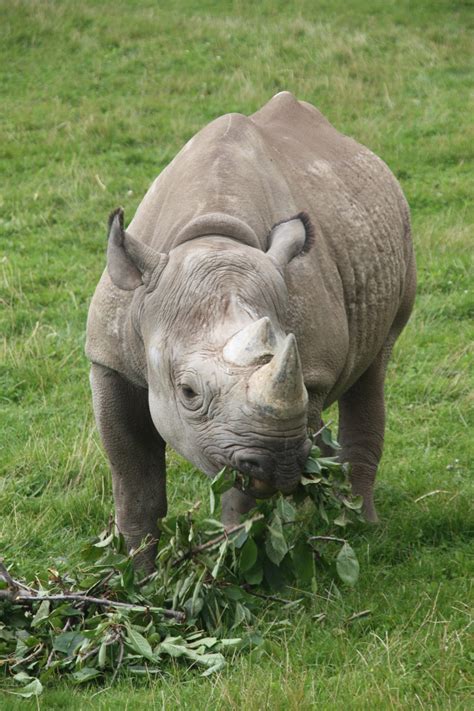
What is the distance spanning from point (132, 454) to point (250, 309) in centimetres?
147

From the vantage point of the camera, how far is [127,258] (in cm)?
509

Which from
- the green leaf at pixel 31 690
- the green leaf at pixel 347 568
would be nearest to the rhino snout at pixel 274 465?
the green leaf at pixel 347 568

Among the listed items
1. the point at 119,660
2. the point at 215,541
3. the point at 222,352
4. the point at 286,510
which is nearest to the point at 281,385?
the point at 222,352

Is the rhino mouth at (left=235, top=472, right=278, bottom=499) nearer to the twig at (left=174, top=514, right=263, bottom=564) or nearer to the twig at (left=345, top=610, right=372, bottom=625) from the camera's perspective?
the twig at (left=174, top=514, right=263, bottom=564)

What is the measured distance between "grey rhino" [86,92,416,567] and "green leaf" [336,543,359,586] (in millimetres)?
578

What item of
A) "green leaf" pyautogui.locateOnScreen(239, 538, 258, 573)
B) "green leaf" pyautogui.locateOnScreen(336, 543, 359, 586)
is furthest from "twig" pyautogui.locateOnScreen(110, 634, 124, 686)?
"green leaf" pyautogui.locateOnScreen(336, 543, 359, 586)

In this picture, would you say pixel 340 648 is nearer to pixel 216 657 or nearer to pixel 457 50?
pixel 216 657

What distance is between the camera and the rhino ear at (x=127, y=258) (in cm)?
502

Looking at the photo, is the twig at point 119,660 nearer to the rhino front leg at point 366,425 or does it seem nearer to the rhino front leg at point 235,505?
the rhino front leg at point 235,505

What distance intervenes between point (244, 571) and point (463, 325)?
16.1 ft

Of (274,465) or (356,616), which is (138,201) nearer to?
(356,616)

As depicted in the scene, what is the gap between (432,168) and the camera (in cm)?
1314

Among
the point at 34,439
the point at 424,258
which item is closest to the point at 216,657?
the point at 34,439

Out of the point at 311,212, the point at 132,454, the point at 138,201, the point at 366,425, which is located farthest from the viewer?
the point at 138,201
